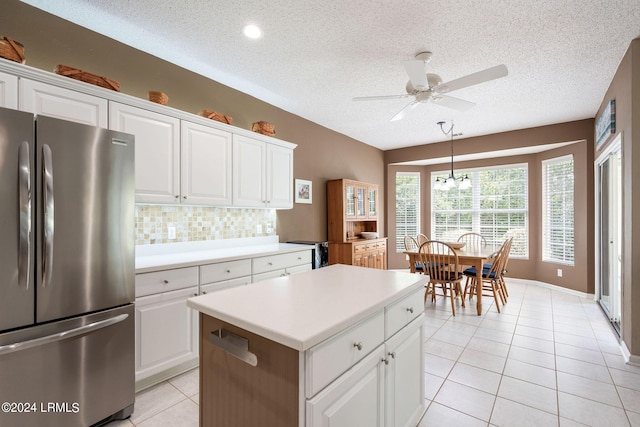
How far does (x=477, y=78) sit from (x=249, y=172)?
220 cm

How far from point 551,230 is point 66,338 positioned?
6.36 m

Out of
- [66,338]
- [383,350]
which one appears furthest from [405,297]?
[66,338]

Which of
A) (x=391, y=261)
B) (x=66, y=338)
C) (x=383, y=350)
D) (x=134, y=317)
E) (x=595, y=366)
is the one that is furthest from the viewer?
(x=391, y=261)

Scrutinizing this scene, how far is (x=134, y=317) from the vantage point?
6.02 feet

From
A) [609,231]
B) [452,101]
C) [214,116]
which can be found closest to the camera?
[452,101]

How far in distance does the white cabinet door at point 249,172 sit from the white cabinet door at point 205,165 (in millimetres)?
91

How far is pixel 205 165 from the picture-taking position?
2678 millimetres

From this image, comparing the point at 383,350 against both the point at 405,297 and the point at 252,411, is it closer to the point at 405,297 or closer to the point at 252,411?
the point at 405,297

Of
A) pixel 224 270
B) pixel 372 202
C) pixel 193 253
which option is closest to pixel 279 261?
pixel 224 270

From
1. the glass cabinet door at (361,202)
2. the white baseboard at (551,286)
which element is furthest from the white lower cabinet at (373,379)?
the white baseboard at (551,286)

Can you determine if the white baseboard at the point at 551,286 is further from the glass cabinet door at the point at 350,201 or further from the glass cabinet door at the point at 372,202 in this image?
the glass cabinet door at the point at 350,201

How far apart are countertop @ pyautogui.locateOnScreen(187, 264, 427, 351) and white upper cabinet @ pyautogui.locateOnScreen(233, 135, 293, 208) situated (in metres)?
1.55

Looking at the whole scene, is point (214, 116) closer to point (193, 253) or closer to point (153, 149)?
point (153, 149)

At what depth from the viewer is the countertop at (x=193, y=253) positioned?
217cm
